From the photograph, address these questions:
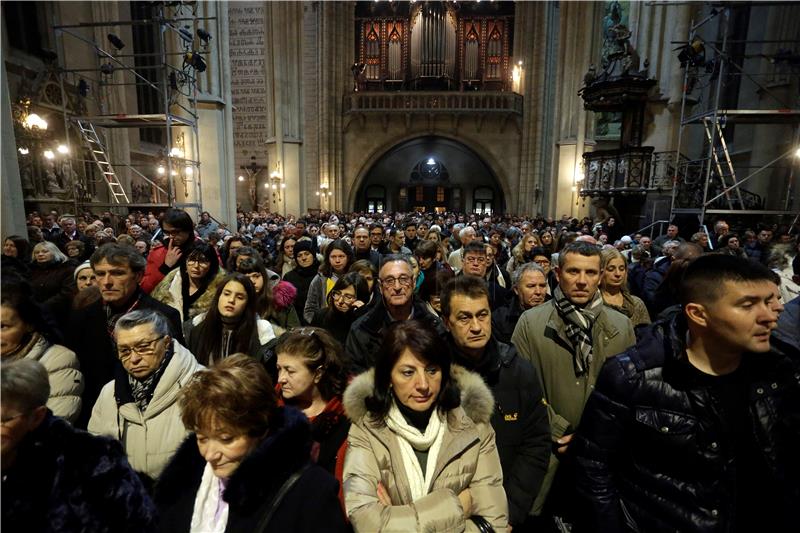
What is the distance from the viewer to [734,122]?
841cm

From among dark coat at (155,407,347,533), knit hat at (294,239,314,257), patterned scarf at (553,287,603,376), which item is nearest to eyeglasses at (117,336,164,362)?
dark coat at (155,407,347,533)

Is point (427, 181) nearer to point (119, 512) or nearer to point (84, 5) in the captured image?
point (84, 5)

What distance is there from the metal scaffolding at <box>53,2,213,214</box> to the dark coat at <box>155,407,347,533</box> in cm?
809

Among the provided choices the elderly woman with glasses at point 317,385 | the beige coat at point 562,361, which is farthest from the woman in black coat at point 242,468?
the beige coat at point 562,361

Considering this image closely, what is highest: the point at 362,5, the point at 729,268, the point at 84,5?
the point at 362,5

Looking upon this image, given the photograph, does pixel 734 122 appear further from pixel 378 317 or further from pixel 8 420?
pixel 8 420

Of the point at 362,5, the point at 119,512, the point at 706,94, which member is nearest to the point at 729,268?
the point at 119,512

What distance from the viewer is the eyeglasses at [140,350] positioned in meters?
1.93

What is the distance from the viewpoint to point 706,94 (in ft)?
46.5

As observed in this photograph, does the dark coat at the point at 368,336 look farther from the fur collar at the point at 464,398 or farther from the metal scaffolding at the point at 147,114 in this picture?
the metal scaffolding at the point at 147,114

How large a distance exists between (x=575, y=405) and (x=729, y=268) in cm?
118

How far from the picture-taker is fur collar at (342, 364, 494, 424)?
1.71 meters

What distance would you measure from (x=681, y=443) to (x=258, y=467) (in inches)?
61.6

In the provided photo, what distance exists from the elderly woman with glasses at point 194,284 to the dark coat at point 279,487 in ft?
6.73
